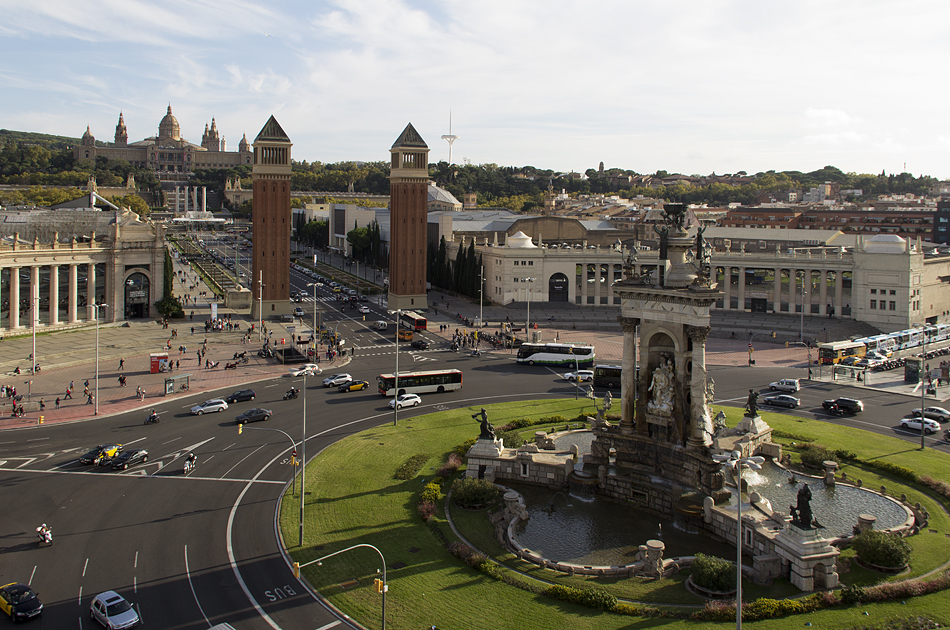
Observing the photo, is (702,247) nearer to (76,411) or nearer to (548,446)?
(548,446)

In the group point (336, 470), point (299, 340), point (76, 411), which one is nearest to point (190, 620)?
point (336, 470)

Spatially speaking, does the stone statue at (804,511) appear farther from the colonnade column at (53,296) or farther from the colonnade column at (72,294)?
the colonnade column at (72,294)

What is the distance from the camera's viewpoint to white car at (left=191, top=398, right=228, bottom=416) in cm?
5478

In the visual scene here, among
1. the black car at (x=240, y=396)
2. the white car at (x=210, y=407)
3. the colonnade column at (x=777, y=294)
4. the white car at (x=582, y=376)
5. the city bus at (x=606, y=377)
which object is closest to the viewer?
the white car at (x=210, y=407)

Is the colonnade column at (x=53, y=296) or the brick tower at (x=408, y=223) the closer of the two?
the colonnade column at (x=53, y=296)

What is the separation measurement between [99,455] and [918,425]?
177ft

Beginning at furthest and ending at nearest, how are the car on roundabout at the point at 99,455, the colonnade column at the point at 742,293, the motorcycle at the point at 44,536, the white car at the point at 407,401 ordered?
the colonnade column at the point at 742,293 < the white car at the point at 407,401 < the car on roundabout at the point at 99,455 < the motorcycle at the point at 44,536

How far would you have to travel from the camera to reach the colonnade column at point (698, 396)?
37906 mm

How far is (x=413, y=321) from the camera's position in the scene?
91438 millimetres

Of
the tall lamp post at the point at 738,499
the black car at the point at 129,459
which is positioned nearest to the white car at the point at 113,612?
the black car at the point at 129,459

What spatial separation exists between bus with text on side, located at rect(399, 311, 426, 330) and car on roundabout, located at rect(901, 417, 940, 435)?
5383 cm

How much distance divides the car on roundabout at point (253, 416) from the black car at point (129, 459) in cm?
839

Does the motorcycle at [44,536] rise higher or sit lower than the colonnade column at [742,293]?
lower

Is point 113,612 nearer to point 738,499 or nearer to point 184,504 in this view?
point 184,504
